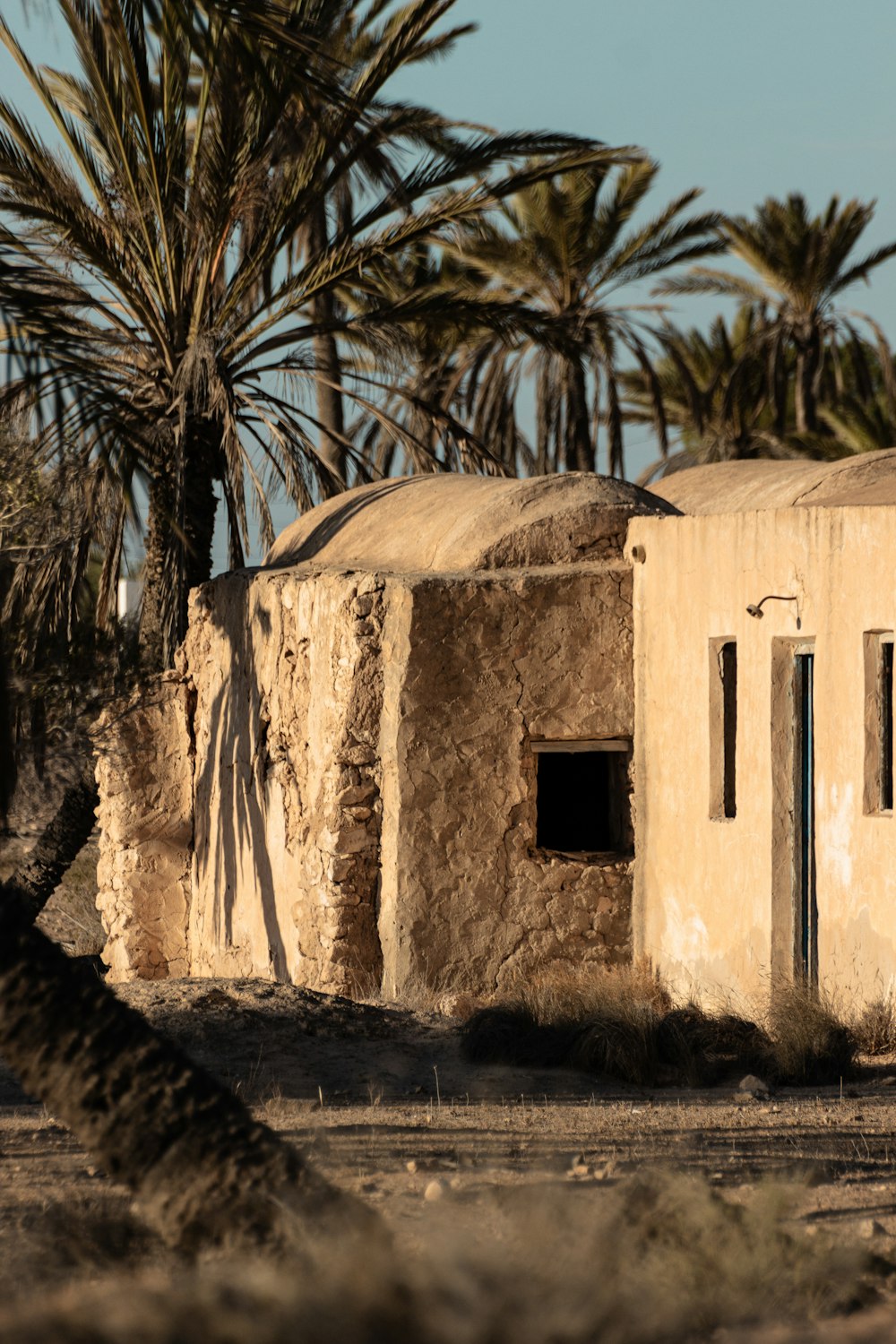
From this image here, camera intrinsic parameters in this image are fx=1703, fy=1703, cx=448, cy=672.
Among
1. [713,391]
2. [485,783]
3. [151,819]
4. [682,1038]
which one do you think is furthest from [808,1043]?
[713,391]

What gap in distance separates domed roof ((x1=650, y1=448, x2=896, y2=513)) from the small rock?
3835mm

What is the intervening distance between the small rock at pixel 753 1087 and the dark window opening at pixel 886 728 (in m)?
1.61

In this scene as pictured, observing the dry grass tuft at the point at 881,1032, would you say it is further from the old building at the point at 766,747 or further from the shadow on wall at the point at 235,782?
the shadow on wall at the point at 235,782

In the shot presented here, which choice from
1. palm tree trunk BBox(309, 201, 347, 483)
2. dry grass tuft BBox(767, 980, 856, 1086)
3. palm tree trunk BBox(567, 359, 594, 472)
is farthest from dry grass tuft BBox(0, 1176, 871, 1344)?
palm tree trunk BBox(567, 359, 594, 472)

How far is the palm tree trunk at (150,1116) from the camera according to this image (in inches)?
161

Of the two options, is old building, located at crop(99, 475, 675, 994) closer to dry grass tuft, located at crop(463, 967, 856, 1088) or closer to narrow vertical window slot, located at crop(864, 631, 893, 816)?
dry grass tuft, located at crop(463, 967, 856, 1088)

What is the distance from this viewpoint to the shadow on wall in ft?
38.9

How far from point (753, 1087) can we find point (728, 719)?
2.60 m

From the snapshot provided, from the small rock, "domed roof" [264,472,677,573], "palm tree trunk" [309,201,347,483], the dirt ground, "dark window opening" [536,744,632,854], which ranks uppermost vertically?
"palm tree trunk" [309,201,347,483]

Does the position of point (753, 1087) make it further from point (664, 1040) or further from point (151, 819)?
point (151, 819)

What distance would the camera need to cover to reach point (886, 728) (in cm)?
848

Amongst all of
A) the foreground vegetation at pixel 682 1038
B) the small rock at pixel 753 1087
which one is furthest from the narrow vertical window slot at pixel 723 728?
the small rock at pixel 753 1087

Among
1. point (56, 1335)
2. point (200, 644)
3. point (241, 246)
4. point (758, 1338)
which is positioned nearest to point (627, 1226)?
point (758, 1338)

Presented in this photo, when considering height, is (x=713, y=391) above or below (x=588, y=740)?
above
